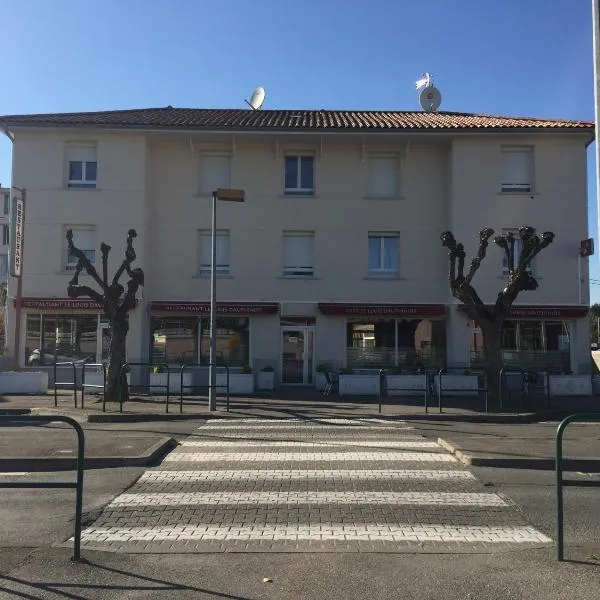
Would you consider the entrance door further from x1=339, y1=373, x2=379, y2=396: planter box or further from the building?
x1=339, y1=373, x2=379, y2=396: planter box

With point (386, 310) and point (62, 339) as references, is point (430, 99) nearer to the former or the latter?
point (386, 310)

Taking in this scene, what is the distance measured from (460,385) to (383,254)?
626cm

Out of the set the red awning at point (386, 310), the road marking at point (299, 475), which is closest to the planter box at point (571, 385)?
the red awning at point (386, 310)

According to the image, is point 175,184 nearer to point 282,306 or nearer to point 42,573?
point 282,306

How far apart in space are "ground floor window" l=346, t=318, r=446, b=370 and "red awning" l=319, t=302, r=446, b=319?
572mm

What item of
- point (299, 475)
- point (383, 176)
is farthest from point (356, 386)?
point (299, 475)

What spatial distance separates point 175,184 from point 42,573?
20.4 m

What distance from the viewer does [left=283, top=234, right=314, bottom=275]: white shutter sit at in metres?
24.1

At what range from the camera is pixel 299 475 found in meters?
8.42

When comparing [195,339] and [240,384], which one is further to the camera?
[195,339]

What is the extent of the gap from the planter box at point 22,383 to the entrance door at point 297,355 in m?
8.07

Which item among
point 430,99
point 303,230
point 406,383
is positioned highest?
point 430,99

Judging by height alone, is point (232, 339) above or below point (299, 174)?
below

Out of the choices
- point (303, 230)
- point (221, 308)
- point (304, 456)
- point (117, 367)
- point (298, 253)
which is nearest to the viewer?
point (304, 456)
